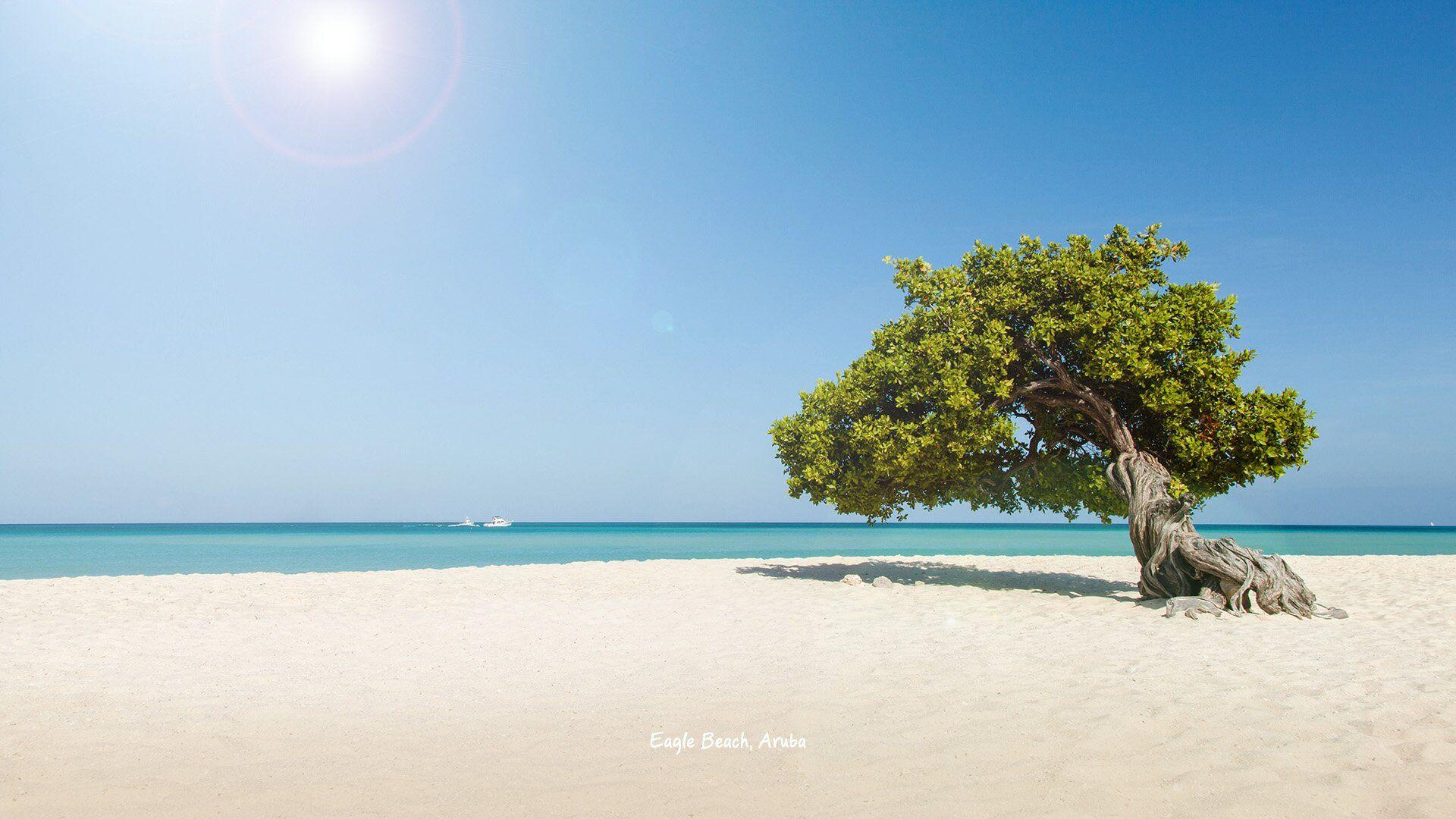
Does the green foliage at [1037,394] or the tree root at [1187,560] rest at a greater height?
the green foliage at [1037,394]

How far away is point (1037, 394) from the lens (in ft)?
57.6

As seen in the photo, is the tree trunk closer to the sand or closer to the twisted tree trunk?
the twisted tree trunk

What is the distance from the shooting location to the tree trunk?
47.3ft

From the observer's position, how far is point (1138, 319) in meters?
15.9

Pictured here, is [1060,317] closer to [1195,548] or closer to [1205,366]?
[1205,366]

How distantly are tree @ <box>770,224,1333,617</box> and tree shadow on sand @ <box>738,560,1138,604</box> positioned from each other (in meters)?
2.00

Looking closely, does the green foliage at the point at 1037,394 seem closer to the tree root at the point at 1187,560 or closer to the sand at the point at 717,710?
the tree root at the point at 1187,560

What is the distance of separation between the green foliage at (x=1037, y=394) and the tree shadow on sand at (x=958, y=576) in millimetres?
2127

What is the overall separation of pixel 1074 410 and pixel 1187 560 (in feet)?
14.5

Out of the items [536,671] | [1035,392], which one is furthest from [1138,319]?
[536,671]

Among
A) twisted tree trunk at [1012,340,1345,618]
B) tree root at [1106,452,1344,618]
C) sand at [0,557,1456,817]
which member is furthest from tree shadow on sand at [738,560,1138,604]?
sand at [0,557,1456,817]

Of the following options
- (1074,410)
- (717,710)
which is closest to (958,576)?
(1074,410)

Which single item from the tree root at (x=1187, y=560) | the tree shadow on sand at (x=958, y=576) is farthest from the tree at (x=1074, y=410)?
the tree shadow on sand at (x=958, y=576)

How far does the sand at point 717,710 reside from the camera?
18.0 ft
